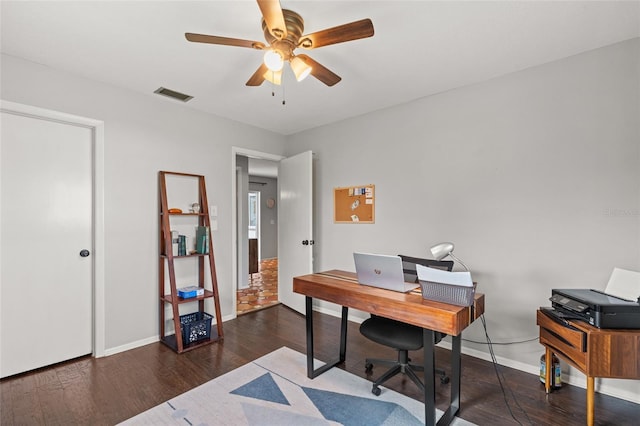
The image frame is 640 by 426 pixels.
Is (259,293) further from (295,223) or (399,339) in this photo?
(399,339)

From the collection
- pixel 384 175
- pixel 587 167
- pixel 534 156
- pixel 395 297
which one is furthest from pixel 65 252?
pixel 587 167

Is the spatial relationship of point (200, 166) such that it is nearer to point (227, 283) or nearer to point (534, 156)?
point (227, 283)

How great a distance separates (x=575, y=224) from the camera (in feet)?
7.32

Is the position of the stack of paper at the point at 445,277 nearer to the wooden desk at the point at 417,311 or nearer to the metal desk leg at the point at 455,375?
the wooden desk at the point at 417,311

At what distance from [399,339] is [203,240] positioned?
222 centimetres

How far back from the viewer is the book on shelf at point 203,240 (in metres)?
3.18

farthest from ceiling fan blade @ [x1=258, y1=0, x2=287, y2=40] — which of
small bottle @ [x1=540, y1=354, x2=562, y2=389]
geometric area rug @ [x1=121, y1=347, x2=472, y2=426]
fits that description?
small bottle @ [x1=540, y1=354, x2=562, y2=389]

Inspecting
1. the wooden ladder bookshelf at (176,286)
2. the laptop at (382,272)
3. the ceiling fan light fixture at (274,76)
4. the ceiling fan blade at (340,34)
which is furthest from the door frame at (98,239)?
the laptop at (382,272)

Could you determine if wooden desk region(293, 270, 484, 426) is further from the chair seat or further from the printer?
the printer

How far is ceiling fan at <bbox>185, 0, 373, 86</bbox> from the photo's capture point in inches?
59.2

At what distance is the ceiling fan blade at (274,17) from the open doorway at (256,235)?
10.6 ft

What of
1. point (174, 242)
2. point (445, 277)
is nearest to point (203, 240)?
point (174, 242)

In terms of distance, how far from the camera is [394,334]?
79.7 inches

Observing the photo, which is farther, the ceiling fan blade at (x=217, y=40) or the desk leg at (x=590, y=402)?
the desk leg at (x=590, y=402)
